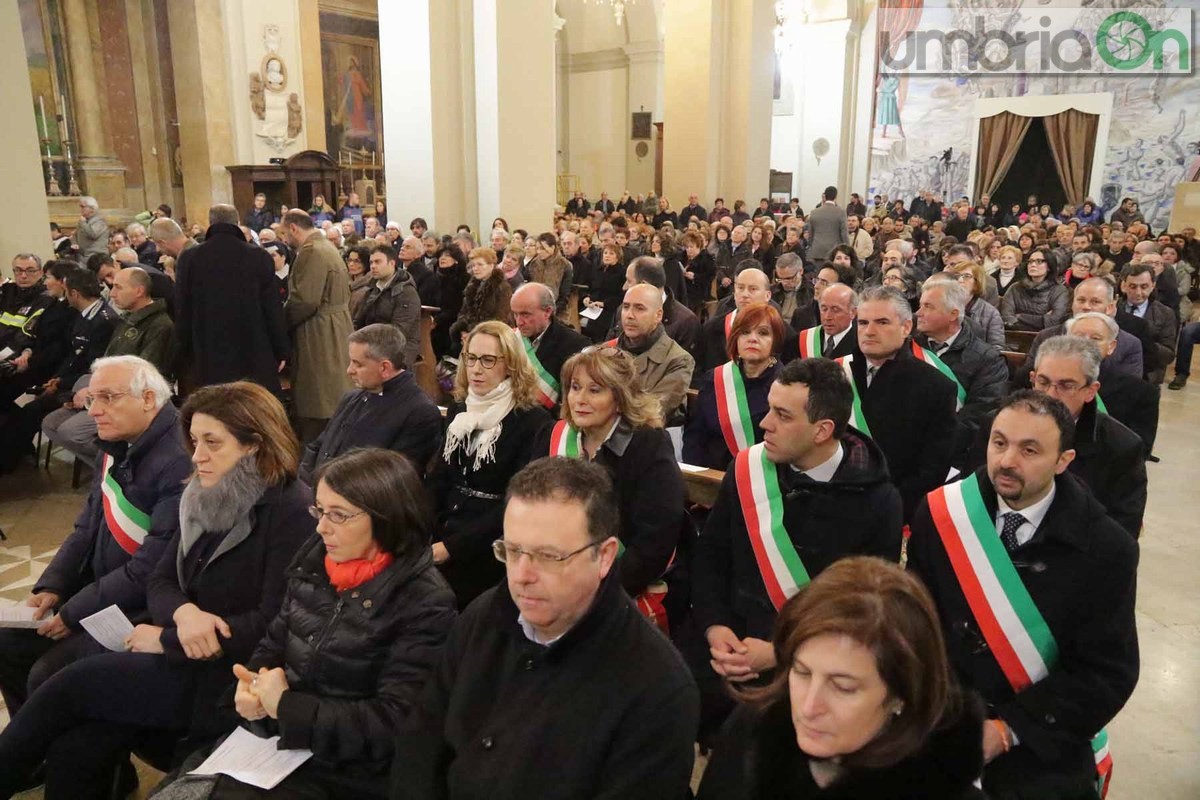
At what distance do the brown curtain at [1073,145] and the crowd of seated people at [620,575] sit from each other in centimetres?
2127

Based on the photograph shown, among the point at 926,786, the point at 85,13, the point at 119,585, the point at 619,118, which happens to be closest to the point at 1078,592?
the point at 926,786

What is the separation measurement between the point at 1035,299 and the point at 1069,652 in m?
6.06

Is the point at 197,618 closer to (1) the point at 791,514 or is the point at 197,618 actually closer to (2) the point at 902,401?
(1) the point at 791,514

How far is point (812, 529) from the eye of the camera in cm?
284

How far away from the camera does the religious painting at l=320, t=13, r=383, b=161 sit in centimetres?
2223

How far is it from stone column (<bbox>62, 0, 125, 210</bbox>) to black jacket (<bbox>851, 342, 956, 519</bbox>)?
17238mm

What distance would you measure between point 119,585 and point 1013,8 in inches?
1010

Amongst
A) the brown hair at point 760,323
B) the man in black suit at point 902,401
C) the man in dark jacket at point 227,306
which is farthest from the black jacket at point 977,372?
the man in dark jacket at point 227,306

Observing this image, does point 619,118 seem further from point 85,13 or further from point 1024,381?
point 1024,381

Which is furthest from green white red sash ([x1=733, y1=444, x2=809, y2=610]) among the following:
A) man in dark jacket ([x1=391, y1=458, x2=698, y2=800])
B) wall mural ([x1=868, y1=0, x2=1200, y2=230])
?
wall mural ([x1=868, y1=0, x2=1200, y2=230])

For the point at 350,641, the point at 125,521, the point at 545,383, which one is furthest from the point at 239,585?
the point at 545,383

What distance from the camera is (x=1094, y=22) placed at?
888 inches

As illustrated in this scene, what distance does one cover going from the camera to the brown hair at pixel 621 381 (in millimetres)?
3164

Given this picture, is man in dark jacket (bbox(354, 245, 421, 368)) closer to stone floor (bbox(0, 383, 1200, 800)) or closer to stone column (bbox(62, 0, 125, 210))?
stone floor (bbox(0, 383, 1200, 800))
